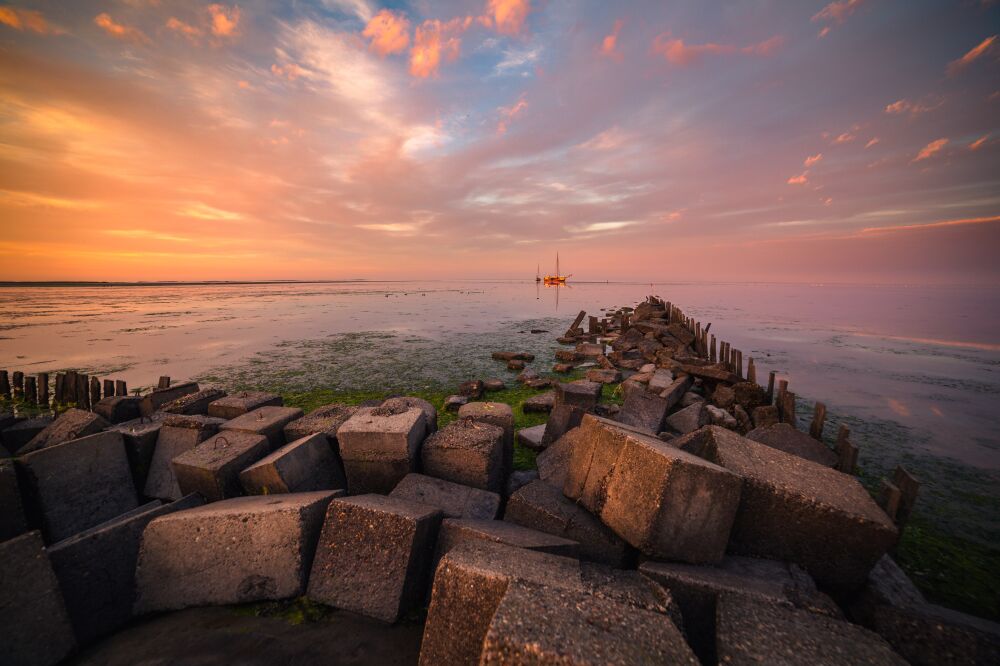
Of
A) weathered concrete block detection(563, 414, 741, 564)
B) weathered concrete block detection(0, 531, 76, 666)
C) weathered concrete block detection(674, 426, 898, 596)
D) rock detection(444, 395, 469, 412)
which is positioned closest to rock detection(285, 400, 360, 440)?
weathered concrete block detection(0, 531, 76, 666)

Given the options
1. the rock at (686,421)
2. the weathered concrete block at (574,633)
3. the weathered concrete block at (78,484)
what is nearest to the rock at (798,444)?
the rock at (686,421)

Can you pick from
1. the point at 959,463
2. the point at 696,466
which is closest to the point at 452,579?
the point at 696,466

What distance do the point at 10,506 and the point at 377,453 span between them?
3.28m

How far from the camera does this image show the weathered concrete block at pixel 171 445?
4453mm

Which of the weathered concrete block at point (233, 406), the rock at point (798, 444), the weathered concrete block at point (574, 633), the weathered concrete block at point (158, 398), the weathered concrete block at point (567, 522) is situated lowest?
the rock at point (798, 444)

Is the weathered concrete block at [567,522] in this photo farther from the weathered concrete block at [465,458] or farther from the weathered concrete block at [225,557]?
the weathered concrete block at [225,557]

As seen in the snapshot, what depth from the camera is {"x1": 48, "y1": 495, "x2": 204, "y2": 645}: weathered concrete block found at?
2.62m

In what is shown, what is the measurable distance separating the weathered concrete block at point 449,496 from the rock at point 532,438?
247 centimetres

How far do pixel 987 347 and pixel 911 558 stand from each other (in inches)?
936

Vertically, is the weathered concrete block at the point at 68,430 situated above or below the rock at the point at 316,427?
below

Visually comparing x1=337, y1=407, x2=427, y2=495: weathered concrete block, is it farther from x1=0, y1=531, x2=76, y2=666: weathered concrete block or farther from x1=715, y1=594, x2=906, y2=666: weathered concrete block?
x1=715, y1=594, x2=906, y2=666: weathered concrete block

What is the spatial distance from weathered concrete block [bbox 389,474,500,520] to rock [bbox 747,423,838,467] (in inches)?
172

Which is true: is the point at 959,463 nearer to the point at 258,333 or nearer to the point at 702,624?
the point at 702,624

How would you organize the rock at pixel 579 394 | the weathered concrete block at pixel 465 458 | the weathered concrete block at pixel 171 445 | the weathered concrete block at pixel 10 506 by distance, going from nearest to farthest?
the weathered concrete block at pixel 10 506 < the weathered concrete block at pixel 465 458 < the weathered concrete block at pixel 171 445 < the rock at pixel 579 394
